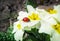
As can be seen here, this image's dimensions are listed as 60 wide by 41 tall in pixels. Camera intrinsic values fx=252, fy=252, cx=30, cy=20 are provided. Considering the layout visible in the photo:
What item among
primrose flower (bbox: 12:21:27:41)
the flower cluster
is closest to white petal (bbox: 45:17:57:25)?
the flower cluster

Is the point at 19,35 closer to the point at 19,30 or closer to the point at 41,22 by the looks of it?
the point at 19,30

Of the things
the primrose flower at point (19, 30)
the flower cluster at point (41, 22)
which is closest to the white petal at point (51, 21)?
the flower cluster at point (41, 22)

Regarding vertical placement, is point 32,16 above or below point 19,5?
above

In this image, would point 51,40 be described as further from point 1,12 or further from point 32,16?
point 1,12

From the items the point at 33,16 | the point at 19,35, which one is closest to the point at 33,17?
the point at 33,16

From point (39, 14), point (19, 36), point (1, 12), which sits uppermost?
point (39, 14)

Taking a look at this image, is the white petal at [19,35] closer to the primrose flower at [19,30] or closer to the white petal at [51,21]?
the primrose flower at [19,30]

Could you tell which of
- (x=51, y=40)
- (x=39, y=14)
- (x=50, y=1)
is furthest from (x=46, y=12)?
(x=50, y=1)

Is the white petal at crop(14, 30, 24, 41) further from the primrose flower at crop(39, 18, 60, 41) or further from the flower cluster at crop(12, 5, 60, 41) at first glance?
the primrose flower at crop(39, 18, 60, 41)
